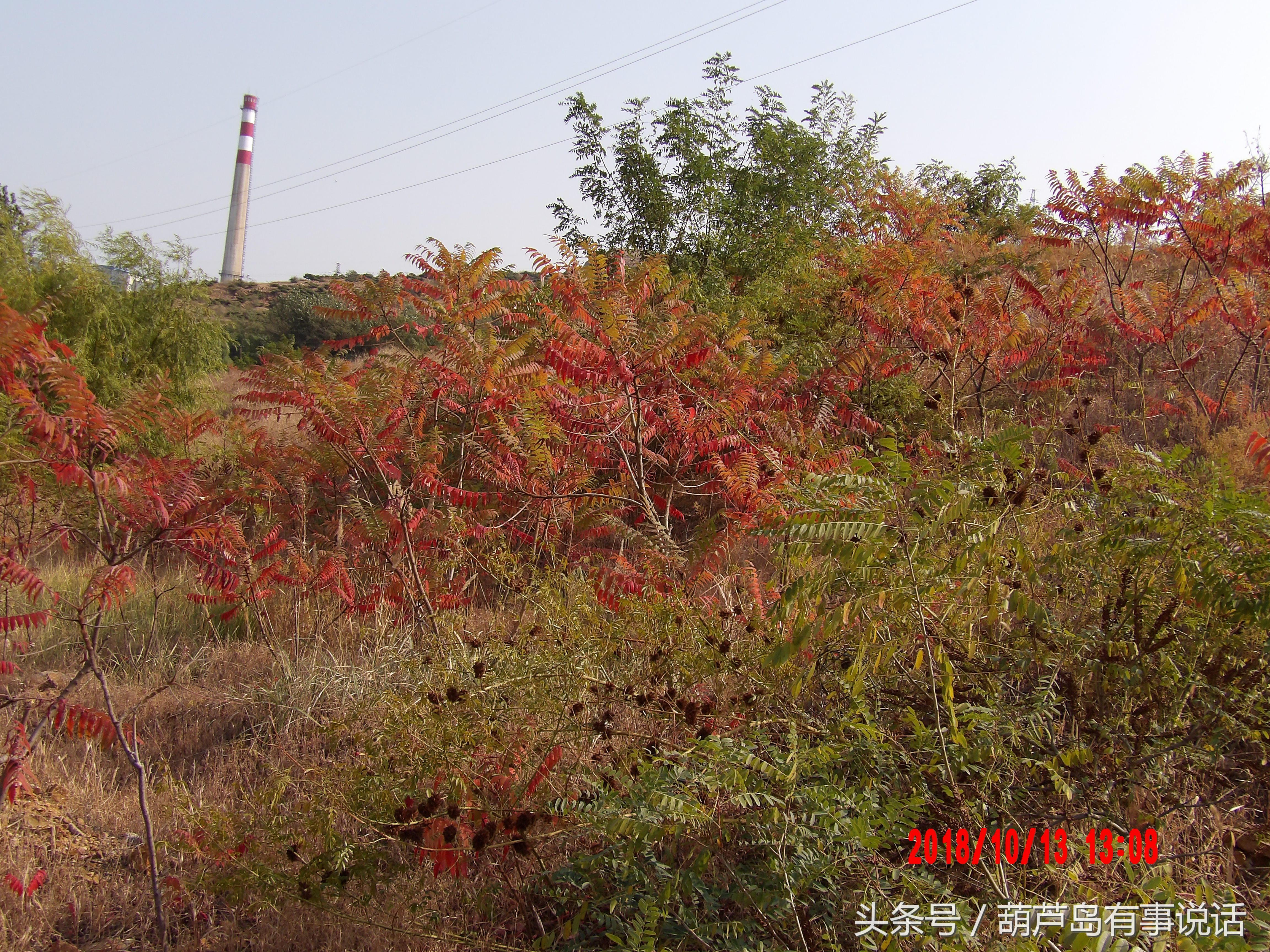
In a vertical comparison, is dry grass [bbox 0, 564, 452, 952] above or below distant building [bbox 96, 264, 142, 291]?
below

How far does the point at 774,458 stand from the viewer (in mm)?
3656

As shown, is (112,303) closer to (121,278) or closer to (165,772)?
(121,278)

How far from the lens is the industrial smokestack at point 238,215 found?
50750mm

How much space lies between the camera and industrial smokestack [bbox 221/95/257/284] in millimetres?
50750

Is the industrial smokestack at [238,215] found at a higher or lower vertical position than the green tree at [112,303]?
higher

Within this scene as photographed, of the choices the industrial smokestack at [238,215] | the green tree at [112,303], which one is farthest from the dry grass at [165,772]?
the industrial smokestack at [238,215]

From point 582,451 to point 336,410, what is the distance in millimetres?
1454

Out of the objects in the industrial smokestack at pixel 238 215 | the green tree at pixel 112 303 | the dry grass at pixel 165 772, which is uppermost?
the industrial smokestack at pixel 238 215

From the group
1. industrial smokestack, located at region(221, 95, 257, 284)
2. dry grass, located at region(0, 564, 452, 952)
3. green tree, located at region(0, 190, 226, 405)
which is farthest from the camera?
industrial smokestack, located at region(221, 95, 257, 284)

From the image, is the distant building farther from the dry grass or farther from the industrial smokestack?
the industrial smokestack

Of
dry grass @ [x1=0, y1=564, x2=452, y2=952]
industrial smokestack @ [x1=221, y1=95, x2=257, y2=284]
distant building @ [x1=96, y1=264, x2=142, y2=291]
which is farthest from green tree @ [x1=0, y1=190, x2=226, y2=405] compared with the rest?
industrial smokestack @ [x1=221, y1=95, x2=257, y2=284]

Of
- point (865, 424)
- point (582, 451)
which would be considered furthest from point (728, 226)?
point (582, 451)

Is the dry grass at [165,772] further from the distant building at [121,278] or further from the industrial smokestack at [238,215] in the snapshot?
the industrial smokestack at [238,215]

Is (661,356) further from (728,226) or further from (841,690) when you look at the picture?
(728,226)
